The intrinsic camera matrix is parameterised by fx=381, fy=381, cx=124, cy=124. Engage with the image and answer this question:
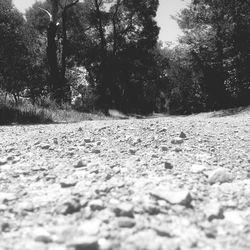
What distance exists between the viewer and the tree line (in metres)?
16.3

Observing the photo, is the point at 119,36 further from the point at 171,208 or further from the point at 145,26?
the point at 171,208

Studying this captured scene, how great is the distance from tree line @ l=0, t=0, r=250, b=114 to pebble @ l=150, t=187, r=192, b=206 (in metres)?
12.6

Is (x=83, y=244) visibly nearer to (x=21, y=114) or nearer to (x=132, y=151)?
(x=132, y=151)

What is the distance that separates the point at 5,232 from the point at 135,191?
93 cm

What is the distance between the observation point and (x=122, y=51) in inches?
1160

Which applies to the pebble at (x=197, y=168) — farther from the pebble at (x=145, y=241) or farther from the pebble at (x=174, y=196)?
the pebble at (x=145, y=241)

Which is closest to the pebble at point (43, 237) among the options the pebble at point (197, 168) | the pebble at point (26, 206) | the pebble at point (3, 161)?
the pebble at point (26, 206)

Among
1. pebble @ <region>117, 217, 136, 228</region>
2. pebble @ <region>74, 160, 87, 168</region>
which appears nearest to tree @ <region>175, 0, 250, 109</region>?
pebble @ <region>74, 160, 87, 168</region>

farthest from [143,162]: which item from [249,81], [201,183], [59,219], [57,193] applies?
[249,81]

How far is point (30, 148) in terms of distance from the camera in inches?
182

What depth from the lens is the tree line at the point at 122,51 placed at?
16.3 metres

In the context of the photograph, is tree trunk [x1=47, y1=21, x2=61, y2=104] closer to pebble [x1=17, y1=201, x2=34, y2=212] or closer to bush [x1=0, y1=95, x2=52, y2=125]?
bush [x1=0, y1=95, x2=52, y2=125]

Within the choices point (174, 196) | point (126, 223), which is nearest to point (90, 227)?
point (126, 223)

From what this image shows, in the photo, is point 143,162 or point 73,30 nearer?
point 143,162
